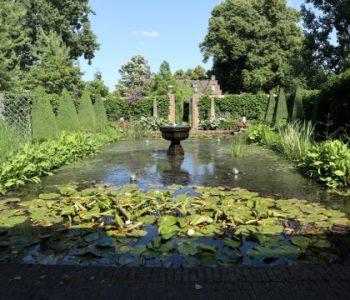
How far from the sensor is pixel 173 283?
2.86 metres

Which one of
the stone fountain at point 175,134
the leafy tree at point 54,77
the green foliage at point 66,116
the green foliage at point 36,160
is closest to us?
the green foliage at point 36,160

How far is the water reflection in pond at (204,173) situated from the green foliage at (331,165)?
0.70ft

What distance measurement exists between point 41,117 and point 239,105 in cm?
1577

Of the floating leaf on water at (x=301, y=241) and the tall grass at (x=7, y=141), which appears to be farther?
the tall grass at (x=7, y=141)

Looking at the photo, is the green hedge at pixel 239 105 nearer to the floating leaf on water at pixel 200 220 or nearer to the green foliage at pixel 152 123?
the green foliage at pixel 152 123

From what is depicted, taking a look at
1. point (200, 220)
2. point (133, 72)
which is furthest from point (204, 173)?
point (133, 72)

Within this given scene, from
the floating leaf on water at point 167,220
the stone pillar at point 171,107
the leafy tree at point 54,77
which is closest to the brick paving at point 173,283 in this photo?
the floating leaf on water at point 167,220

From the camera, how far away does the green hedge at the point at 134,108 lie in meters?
25.4

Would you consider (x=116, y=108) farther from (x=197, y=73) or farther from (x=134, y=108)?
(x=197, y=73)

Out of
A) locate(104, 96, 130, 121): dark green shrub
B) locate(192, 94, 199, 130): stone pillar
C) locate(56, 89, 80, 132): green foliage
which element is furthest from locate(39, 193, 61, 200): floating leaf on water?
locate(192, 94, 199, 130): stone pillar

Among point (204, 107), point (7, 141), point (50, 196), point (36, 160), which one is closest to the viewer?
point (50, 196)

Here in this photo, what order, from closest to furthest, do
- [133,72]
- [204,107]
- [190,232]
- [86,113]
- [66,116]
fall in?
[190,232], [66,116], [86,113], [204,107], [133,72]

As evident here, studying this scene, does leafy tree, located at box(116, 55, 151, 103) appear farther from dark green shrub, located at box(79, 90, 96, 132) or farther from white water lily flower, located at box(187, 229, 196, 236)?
white water lily flower, located at box(187, 229, 196, 236)

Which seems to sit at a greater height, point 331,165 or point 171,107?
point 171,107
